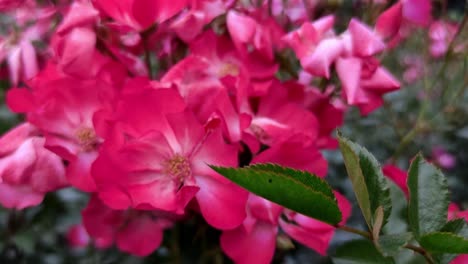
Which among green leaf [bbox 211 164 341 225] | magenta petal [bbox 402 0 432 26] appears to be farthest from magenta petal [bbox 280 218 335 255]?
magenta petal [bbox 402 0 432 26]

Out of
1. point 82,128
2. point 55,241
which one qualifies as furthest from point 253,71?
point 55,241

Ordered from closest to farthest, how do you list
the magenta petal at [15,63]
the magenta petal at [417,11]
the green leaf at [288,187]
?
1. the green leaf at [288,187]
2. the magenta petal at [15,63]
3. the magenta petal at [417,11]

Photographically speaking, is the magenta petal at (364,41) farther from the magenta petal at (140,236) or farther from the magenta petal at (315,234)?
the magenta petal at (140,236)

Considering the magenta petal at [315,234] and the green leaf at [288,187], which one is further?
the magenta petal at [315,234]

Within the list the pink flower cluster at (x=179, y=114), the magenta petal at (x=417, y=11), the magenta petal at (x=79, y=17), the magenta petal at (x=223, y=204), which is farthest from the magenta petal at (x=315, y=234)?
the magenta petal at (x=417, y=11)

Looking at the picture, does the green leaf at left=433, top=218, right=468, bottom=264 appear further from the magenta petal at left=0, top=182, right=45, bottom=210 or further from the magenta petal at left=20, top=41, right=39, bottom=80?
the magenta petal at left=20, top=41, right=39, bottom=80

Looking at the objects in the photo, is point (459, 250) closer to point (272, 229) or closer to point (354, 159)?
point (354, 159)

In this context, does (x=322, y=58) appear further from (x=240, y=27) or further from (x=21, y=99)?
(x=21, y=99)
